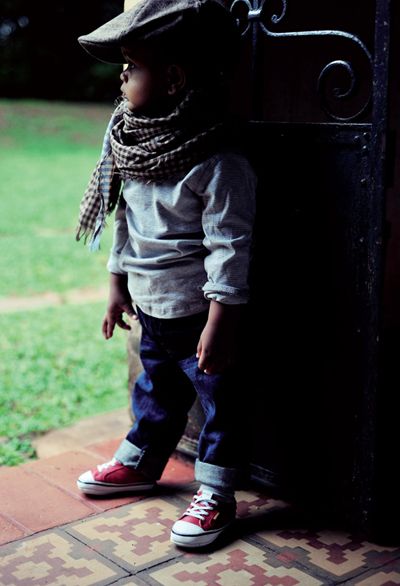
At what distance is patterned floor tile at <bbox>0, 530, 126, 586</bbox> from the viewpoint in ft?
7.27

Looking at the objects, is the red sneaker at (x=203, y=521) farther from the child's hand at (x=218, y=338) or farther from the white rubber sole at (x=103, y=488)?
the child's hand at (x=218, y=338)

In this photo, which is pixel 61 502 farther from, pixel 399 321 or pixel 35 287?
pixel 35 287

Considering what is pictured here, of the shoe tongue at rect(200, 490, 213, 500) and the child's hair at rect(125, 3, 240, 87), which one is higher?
the child's hair at rect(125, 3, 240, 87)

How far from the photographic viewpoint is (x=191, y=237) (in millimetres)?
2430

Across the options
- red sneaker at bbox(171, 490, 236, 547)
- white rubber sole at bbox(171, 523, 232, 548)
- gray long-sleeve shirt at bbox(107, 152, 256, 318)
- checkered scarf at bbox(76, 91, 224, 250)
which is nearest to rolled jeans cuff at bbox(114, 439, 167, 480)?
Answer: red sneaker at bbox(171, 490, 236, 547)

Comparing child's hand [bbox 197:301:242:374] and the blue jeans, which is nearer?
child's hand [bbox 197:301:242:374]

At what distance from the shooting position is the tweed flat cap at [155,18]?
2242 millimetres

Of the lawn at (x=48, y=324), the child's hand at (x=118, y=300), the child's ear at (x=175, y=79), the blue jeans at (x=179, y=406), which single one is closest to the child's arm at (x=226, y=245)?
the blue jeans at (x=179, y=406)

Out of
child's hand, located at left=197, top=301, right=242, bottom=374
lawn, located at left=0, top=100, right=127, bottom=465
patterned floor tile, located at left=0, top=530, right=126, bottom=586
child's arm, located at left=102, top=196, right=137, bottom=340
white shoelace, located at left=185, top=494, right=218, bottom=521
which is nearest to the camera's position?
patterned floor tile, located at left=0, top=530, right=126, bottom=586

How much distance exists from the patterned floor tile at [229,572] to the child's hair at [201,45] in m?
1.37

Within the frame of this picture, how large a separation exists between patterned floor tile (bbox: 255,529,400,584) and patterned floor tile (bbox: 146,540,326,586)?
54 mm

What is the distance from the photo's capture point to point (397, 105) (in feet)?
12.8

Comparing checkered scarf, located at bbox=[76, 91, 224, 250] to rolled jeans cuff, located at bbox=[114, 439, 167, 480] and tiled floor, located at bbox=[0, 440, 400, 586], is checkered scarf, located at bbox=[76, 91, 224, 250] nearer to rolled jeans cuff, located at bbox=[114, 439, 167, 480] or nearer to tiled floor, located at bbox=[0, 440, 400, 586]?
rolled jeans cuff, located at bbox=[114, 439, 167, 480]

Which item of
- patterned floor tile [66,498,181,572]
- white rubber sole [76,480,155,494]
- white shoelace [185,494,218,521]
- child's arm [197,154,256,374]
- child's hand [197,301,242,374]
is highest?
child's arm [197,154,256,374]
